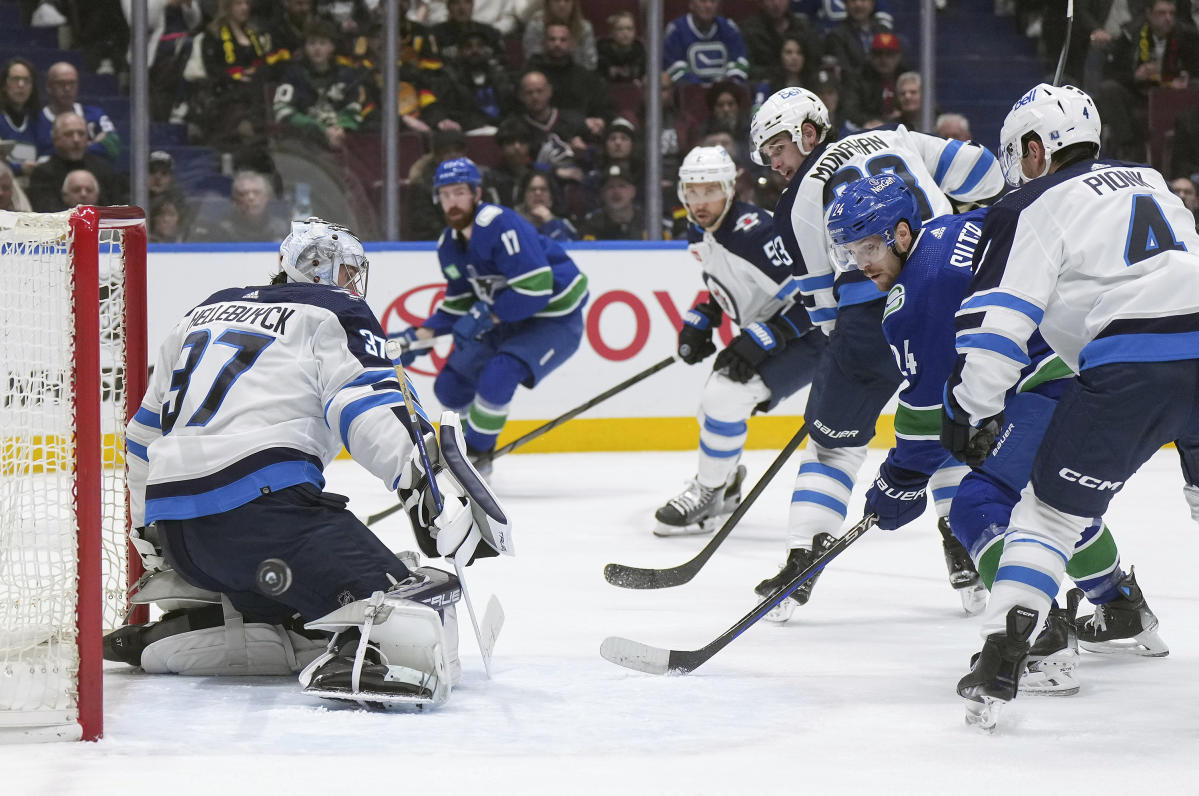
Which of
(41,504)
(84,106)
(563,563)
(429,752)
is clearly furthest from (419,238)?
(429,752)

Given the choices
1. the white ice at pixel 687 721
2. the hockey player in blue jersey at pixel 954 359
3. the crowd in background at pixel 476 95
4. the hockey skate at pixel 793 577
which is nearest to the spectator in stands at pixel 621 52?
the crowd in background at pixel 476 95

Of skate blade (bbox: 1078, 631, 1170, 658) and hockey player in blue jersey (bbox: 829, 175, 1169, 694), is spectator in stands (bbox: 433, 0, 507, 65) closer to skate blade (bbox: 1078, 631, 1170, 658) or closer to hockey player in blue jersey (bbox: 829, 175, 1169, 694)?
hockey player in blue jersey (bbox: 829, 175, 1169, 694)

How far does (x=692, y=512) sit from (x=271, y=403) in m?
2.34

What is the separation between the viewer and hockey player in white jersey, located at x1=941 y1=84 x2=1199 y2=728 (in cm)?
257

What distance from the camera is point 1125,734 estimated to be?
264cm

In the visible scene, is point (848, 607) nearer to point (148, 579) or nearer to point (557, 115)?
point (148, 579)

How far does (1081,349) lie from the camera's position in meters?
2.71

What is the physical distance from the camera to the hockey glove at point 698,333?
17.0 feet

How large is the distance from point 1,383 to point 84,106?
13.5 ft

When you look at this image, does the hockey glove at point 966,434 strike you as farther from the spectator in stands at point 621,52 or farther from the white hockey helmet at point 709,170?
the spectator in stands at point 621,52

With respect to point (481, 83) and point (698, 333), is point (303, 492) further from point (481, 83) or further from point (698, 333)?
point (481, 83)

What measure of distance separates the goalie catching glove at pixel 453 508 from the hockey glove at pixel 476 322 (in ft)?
10.2

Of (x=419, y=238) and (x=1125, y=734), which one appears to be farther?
(x=419, y=238)

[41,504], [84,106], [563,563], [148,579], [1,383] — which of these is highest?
[84,106]
